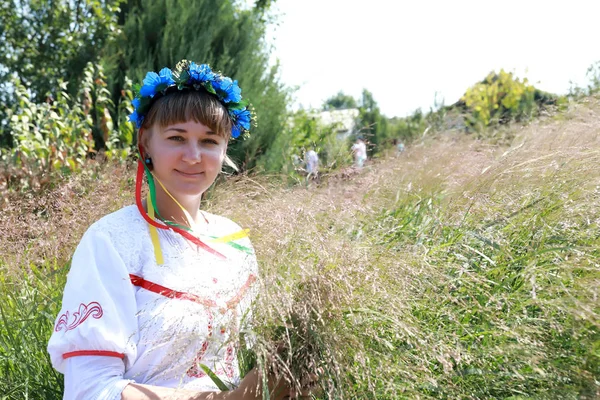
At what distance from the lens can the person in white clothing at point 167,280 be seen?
1337 millimetres

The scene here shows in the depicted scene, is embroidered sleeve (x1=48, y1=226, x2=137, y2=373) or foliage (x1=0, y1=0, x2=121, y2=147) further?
foliage (x1=0, y1=0, x2=121, y2=147)

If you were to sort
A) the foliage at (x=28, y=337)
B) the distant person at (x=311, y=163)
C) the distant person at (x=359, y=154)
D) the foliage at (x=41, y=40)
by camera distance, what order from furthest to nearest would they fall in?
the foliage at (x=41, y=40), the distant person at (x=359, y=154), the distant person at (x=311, y=163), the foliage at (x=28, y=337)

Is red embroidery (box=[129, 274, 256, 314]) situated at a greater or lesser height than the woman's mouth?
lesser

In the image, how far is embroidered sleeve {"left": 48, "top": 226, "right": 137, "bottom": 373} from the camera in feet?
4.90

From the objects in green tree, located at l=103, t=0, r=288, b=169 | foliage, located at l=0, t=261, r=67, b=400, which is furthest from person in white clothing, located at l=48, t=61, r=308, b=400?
green tree, located at l=103, t=0, r=288, b=169

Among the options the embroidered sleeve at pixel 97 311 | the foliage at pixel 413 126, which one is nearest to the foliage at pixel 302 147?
the foliage at pixel 413 126

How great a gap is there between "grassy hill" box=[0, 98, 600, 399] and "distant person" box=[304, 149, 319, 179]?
8cm

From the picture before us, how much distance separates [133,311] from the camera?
1.57 m

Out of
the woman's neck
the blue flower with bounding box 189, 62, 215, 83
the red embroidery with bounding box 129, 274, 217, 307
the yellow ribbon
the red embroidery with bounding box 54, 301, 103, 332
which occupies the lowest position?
the red embroidery with bounding box 54, 301, 103, 332

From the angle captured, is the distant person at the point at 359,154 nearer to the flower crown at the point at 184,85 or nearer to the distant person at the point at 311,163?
the distant person at the point at 311,163

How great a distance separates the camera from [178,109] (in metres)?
1.87

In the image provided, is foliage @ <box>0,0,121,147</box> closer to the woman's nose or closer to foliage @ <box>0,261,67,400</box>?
foliage @ <box>0,261,67,400</box>

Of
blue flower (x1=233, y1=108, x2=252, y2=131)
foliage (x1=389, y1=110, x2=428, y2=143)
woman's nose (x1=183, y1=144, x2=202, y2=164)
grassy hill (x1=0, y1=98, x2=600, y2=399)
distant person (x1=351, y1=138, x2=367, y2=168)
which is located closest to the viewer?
grassy hill (x1=0, y1=98, x2=600, y2=399)

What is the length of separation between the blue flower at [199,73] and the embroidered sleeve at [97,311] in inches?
26.1
